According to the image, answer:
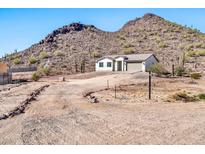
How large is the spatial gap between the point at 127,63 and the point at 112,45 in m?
24.8

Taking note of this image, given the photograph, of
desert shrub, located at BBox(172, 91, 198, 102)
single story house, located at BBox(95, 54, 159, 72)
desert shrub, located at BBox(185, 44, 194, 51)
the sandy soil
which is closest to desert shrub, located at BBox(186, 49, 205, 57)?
desert shrub, located at BBox(185, 44, 194, 51)

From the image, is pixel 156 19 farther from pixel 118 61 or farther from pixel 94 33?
pixel 118 61

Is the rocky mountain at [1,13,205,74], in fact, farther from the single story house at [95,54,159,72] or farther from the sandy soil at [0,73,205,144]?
the sandy soil at [0,73,205,144]

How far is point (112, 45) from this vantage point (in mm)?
75312

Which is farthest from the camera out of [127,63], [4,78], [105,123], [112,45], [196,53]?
[112,45]

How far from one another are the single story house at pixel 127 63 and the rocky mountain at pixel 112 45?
144 inches

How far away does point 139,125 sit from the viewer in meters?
14.4

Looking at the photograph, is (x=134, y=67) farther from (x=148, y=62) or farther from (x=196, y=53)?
(x=196, y=53)

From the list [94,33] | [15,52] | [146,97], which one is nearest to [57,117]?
[146,97]

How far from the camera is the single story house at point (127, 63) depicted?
49.0m

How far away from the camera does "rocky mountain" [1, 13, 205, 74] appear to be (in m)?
59.4

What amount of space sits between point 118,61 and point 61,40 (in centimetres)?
2898

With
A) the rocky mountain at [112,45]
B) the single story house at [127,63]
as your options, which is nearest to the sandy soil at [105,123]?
the single story house at [127,63]

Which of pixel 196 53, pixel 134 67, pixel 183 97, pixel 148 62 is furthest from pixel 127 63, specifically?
pixel 183 97
